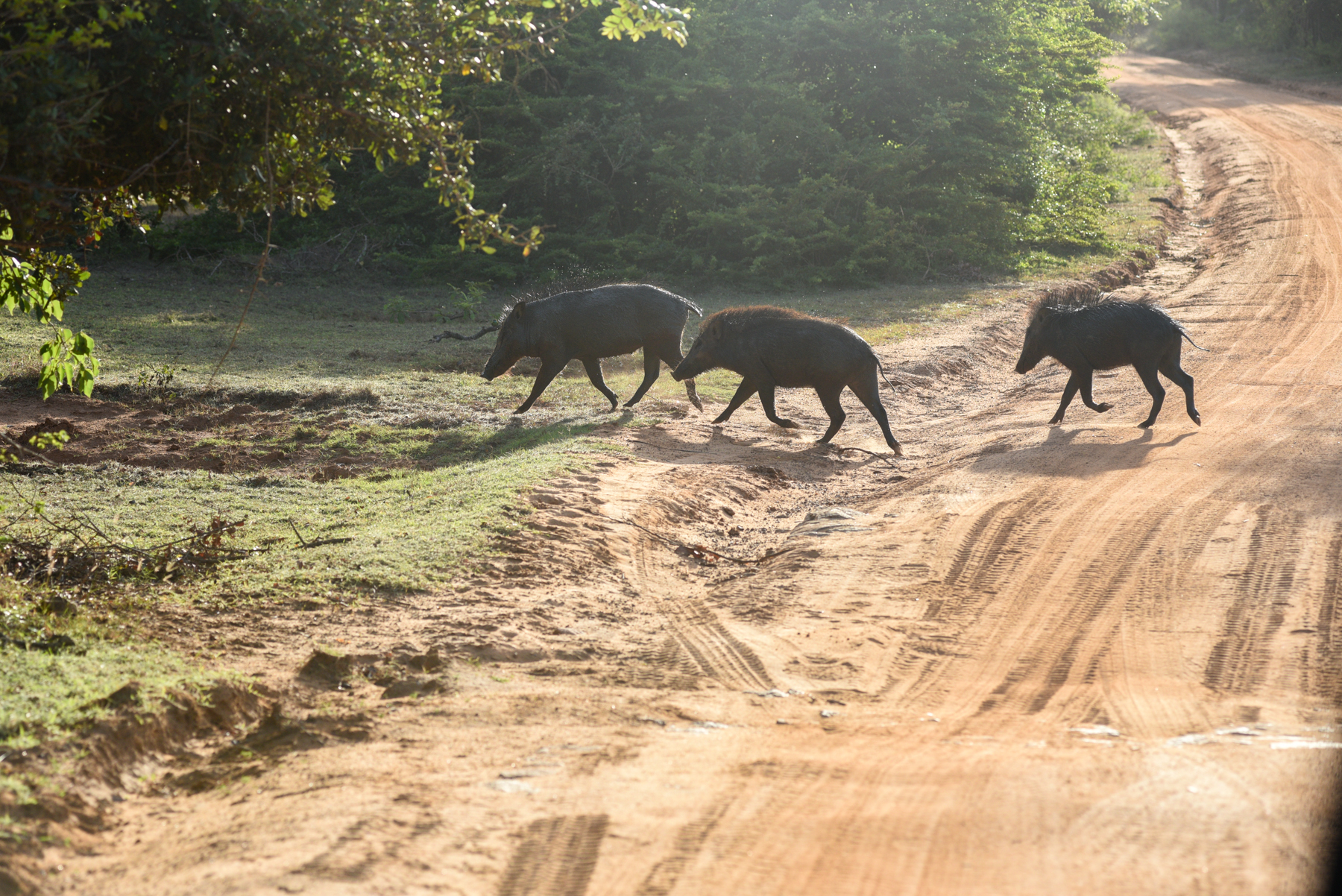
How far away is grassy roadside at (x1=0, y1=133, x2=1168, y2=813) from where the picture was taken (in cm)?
525

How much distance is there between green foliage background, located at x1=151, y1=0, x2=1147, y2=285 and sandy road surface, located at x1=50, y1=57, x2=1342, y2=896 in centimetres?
1031

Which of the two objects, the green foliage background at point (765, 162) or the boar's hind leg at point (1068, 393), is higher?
the green foliage background at point (765, 162)

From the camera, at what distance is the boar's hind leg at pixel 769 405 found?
1093 cm

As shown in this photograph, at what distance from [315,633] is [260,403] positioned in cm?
642

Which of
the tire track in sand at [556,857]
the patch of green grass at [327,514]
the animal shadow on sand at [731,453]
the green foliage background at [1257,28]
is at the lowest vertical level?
the patch of green grass at [327,514]

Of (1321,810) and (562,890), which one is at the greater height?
(1321,810)

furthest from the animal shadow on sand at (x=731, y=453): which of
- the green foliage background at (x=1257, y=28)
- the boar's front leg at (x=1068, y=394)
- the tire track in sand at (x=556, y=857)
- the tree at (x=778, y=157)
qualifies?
the green foliage background at (x=1257, y=28)

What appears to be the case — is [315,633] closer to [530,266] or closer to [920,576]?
[920,576]

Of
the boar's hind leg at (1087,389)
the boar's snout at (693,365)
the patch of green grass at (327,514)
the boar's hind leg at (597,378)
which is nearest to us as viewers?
the patch of green grass at (327,514)

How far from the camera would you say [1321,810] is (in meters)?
3.58

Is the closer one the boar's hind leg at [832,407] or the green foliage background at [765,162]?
the boar's hind leg at [832,407]

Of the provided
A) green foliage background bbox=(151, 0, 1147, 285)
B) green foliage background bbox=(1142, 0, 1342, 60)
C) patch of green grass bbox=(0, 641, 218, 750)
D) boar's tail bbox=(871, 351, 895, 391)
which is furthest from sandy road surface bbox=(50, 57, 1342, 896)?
green foliage background bbox=(1142, 0, 1342, 60)

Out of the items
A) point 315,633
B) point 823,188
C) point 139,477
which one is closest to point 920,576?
point 315,633

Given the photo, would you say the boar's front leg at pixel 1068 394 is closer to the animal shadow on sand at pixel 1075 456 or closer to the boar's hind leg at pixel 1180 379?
the animal shadow on sand at pixel 1075 456
